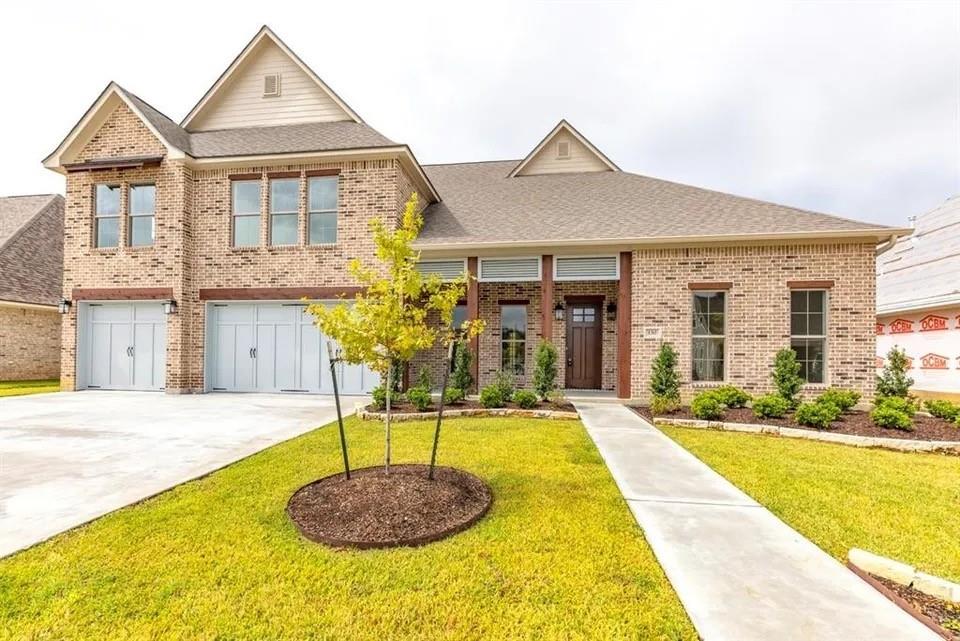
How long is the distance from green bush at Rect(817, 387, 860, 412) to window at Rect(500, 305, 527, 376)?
6.96 metres

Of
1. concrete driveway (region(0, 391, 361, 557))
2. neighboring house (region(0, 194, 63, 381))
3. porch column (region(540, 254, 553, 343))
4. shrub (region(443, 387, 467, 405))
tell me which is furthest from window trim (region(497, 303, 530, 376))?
neighboring house (region(0, 194, 63, 381))

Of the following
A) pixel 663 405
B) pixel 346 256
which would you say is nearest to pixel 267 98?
pixel 346 256

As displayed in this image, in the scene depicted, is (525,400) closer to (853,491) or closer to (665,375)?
(665,375)

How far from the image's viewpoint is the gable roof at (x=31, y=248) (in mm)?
14969

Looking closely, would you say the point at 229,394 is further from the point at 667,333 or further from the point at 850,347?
the point at 850,347

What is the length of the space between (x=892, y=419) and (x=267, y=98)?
16.7 meters

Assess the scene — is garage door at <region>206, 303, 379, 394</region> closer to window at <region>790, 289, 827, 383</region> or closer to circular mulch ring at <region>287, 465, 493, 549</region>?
circular mulch ring at <region>287, 465, 493, 549</region>

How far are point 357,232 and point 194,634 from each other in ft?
32.6

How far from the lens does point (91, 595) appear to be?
8.57 ft

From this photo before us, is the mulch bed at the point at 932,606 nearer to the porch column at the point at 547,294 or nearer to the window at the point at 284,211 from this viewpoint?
the porch column at the point at 547,294

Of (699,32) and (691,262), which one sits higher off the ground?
(699,32)

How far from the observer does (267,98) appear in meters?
13.0

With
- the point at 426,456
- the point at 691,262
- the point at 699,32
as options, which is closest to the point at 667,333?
the point at 691,262

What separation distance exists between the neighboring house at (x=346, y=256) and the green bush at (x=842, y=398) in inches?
35.4
